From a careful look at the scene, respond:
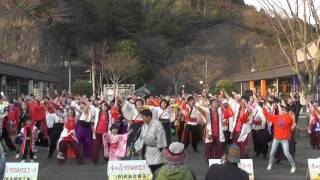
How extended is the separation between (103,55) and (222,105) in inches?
1908

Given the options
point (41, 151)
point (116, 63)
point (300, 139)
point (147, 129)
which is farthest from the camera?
point (116, 63)

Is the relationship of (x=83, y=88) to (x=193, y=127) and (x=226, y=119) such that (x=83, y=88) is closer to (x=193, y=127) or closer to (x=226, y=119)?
(x=193, y=127)

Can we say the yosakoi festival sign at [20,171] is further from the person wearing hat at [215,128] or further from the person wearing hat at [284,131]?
the person wearing hat at [284,131]

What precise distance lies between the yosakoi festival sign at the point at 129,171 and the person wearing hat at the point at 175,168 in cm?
410

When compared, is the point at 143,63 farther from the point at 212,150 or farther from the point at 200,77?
the point at 212,150

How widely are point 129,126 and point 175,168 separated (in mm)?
8983

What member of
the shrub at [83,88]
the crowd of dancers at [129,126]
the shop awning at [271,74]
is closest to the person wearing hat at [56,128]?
the crowd of dancers at [129,126]

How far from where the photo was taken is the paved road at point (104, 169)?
12203mm

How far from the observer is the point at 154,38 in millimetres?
70938

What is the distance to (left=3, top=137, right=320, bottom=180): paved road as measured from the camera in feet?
40.0

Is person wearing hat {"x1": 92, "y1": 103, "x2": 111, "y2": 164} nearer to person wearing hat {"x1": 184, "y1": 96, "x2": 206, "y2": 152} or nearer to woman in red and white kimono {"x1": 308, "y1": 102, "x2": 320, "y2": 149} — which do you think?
person wearing hat {"x1": 184, "y1": 96, "x2": 206, "y2": 152}

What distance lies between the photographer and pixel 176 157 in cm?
555

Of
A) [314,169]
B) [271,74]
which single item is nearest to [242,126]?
[314,169]

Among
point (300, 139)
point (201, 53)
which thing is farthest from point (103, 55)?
point (300, 139)
